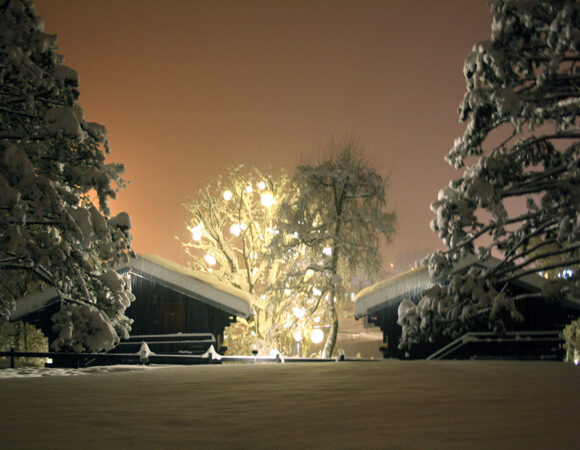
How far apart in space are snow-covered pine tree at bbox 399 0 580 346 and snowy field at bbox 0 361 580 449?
2.65 m

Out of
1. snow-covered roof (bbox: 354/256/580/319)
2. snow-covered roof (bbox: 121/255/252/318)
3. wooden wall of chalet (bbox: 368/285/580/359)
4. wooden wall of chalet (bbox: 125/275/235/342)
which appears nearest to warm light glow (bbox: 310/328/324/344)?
snow-covered roof (bbox: 354/256/580/319)

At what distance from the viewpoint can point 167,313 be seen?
2666 centimetres

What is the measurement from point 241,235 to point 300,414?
97.0ft

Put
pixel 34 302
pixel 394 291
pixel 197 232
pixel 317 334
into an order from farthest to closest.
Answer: pixel 197 232, pixel 317 334, pixel 34 302, pixel 394 291

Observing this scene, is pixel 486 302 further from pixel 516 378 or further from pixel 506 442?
pixel 506 442

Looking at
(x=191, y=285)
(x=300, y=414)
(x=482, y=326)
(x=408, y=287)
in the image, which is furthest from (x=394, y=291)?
(x=300, y=414)

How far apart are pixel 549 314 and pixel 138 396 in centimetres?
2089

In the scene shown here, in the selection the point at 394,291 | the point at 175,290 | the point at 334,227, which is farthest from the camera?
the point at 334,227

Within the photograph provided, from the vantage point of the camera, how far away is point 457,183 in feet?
40.5

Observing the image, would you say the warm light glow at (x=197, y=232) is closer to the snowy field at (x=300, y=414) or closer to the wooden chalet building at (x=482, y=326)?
the wooden chalet building at (x=482, y=326)

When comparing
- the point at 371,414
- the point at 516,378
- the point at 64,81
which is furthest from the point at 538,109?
the point at 64,81

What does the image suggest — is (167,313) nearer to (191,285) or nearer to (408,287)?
(191,285)

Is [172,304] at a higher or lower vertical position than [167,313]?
higher

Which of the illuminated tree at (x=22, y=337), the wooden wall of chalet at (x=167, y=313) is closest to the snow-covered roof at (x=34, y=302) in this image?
the illuminated tree at (x=22, y=337)
